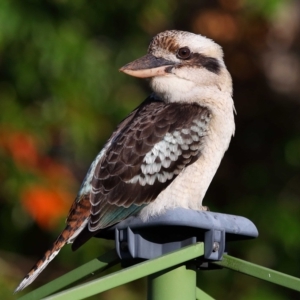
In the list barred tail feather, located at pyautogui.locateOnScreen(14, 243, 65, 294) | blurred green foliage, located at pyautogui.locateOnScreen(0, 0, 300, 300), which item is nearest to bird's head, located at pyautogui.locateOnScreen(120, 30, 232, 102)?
barred tail feather, located at pyautogui.locateOnScreen(14, 243, 65, 294)

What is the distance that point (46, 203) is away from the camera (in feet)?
17.5

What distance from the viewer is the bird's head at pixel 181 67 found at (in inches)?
151

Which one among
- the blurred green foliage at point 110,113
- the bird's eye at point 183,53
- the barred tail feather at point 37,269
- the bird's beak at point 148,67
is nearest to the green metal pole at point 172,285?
the barred tail feather at point 37,269

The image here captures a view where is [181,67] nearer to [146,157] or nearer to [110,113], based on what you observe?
[146,157]

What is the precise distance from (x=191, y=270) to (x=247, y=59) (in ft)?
17.0

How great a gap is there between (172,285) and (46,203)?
8.92 ft

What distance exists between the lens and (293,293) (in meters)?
6.95

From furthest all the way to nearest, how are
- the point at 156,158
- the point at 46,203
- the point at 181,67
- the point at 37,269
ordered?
the point at 46,203
the point at 181,67
the point at 156,158
the point at 37,269

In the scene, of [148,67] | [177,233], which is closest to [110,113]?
[148,67]

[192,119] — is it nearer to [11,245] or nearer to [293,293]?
[11,245]

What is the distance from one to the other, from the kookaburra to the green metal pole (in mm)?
612

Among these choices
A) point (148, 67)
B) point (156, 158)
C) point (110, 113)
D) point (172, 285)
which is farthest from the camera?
point (110, 113)

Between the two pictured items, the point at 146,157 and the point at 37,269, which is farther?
the point at 146,157

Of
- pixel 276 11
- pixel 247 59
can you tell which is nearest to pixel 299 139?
pixel 247 59
